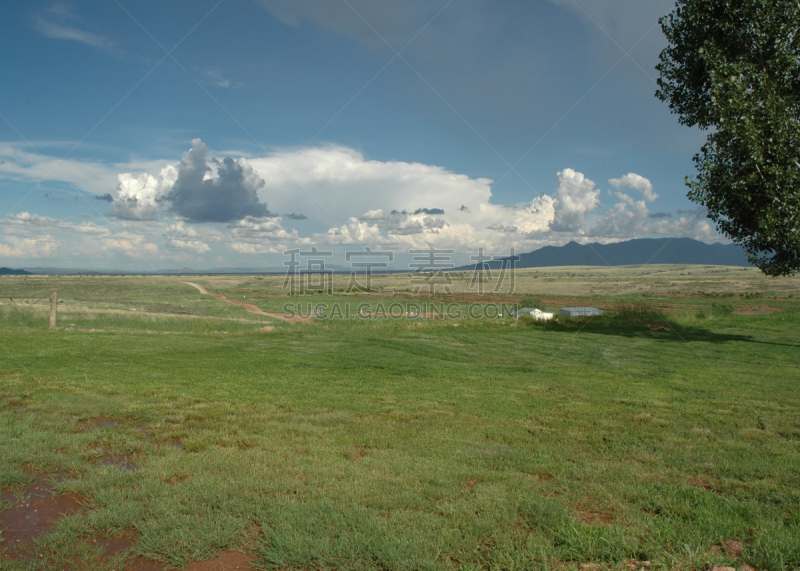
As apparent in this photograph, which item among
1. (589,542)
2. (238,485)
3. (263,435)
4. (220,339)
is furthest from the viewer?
(220,339)

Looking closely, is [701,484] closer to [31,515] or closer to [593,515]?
[593,515]

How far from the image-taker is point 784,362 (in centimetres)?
1367

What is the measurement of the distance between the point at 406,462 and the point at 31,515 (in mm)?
3420

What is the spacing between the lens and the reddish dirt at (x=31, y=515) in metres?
3.49

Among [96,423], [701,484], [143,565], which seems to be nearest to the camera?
[143,565]

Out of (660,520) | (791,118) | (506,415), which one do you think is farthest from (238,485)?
(791,118)

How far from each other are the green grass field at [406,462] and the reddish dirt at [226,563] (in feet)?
0.20

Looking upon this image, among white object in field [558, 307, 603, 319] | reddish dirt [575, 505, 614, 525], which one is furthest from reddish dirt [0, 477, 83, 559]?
white object in field [558, 307, 603, 319]

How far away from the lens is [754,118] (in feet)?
47.6

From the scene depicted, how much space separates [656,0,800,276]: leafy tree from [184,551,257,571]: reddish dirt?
17.3m

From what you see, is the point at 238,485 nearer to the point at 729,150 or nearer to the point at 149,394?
the point at 149,394

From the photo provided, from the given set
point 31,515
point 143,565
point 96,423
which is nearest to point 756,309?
point 96,423

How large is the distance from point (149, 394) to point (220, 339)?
34.1 feet

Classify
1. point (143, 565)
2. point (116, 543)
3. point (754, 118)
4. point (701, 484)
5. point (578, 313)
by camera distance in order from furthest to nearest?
point (578, 313) < point (754, 118) < point (701, 484) < point (116, 543) < point (143, 565)
